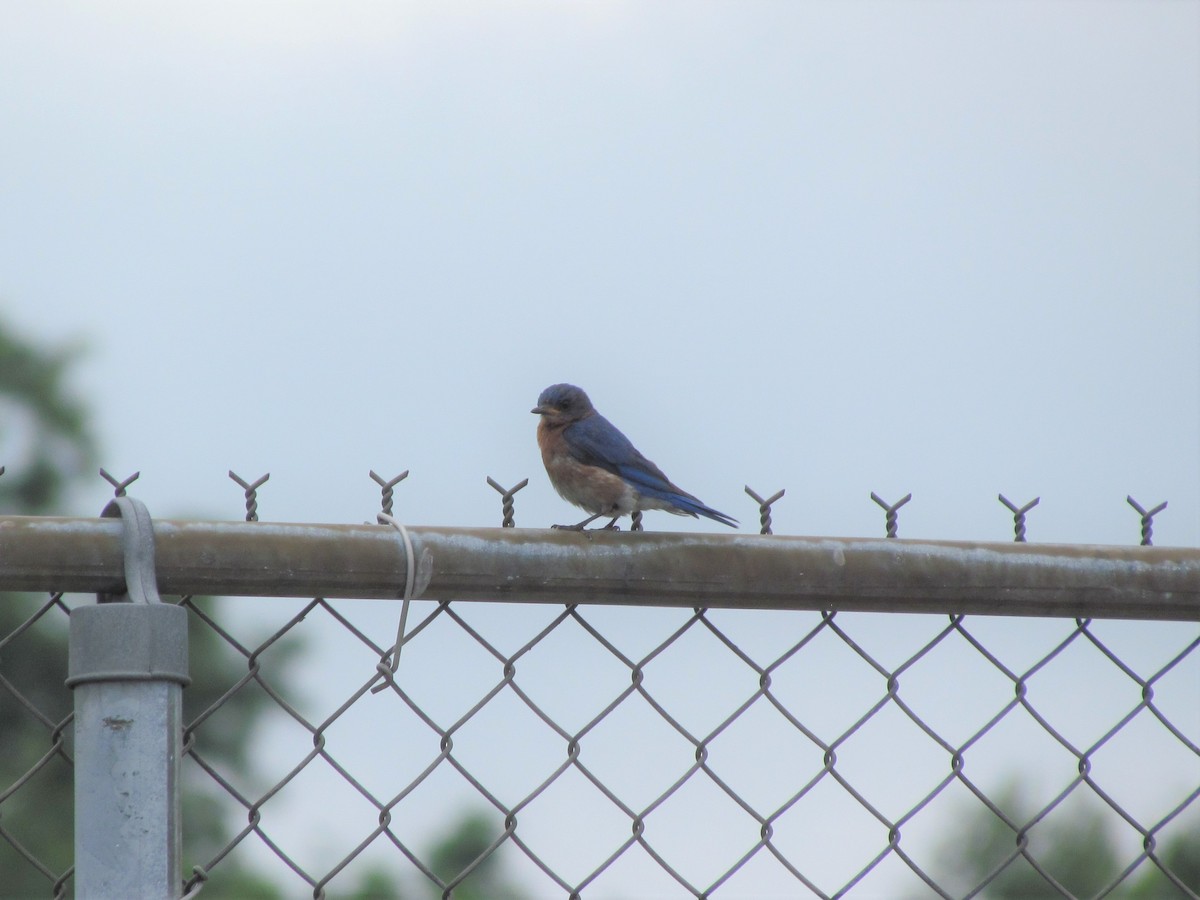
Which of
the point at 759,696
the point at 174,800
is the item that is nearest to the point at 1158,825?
the point at 759,696

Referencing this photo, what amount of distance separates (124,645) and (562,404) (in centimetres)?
311

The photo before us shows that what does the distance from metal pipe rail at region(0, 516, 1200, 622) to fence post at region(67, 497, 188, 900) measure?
0.30 feet

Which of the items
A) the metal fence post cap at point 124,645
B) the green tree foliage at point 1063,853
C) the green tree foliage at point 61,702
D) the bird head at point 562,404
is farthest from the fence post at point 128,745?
the green tree foliage at point 1063,853

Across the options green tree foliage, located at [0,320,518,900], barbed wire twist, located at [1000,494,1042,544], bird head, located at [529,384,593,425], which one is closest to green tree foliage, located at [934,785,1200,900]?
green tree foliage, located at [0,320,518,900]

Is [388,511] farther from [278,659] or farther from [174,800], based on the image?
[278,659]

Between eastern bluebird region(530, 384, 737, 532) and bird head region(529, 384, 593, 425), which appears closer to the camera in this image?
eastern bluebird region(530, 384, 737, 532)

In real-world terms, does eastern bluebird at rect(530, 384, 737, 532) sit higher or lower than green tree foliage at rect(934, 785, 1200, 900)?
higher

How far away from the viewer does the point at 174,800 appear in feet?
6.18

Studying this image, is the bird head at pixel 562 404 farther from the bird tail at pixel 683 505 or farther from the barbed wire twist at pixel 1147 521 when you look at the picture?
the barbed wire twist at pixel 1147 521

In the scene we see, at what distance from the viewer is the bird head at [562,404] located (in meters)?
4.89

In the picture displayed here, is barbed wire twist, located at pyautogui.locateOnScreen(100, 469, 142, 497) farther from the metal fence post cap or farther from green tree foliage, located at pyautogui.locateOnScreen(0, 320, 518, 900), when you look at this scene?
green tree foliage, located at pyautogui.locateOnScreen(0, 320, 518, 900)

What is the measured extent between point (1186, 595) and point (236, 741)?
22.1 m

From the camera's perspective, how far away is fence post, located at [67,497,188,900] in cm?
184

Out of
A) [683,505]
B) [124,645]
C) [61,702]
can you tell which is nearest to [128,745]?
[124,645]
